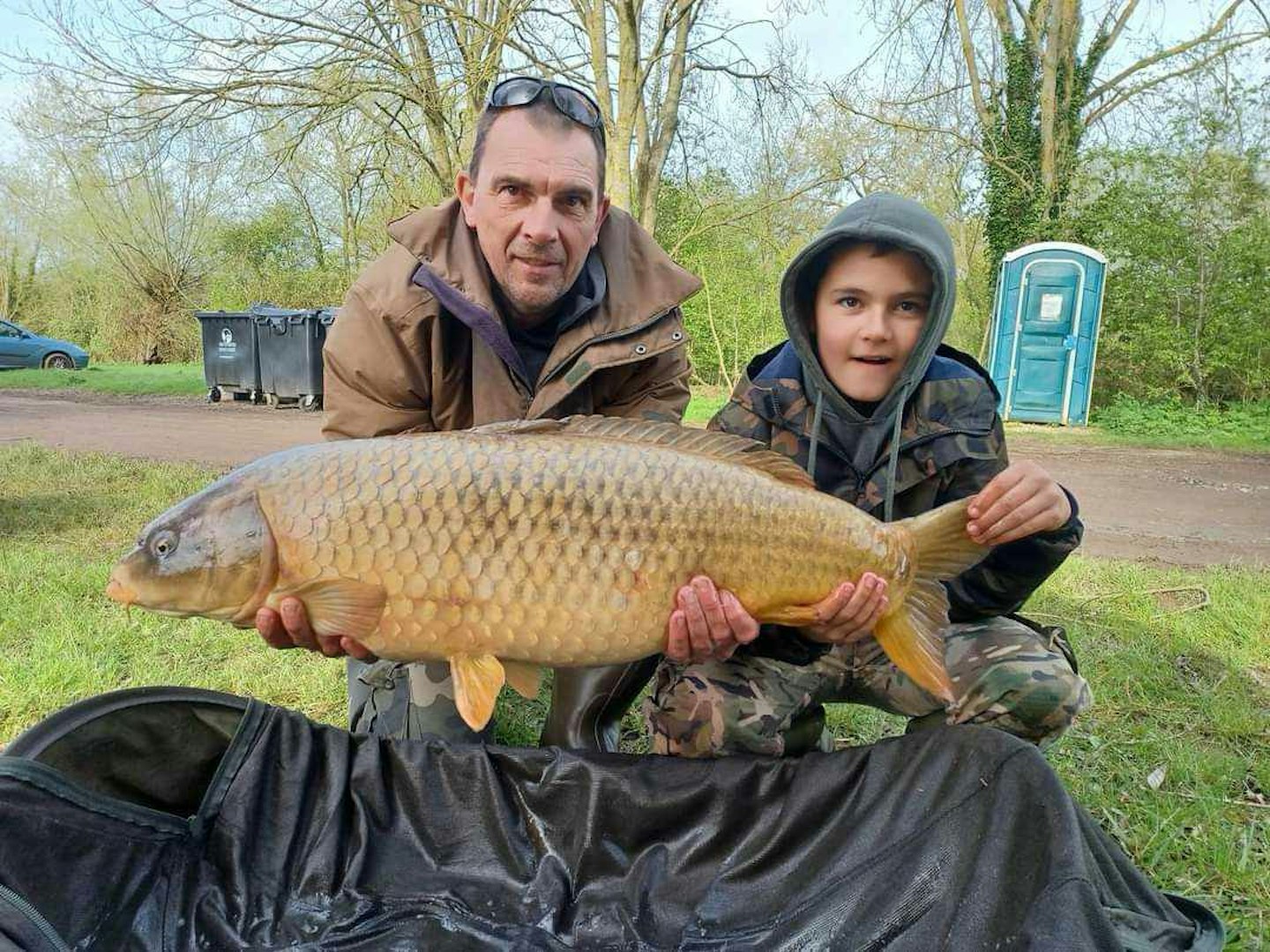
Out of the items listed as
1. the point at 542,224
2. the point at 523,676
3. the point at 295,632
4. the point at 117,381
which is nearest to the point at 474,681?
the point at 523,676

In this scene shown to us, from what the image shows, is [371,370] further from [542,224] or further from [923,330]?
[923,330]

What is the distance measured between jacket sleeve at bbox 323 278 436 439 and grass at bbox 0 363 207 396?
8351 mm

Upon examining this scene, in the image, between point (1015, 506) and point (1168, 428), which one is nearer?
point (1015, 506)

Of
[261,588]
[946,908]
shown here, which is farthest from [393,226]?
[946,908]

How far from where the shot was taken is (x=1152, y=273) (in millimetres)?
7652

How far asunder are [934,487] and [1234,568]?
6.42 feet

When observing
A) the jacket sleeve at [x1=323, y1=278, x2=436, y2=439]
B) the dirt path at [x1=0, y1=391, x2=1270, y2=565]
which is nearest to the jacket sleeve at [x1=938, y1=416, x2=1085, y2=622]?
the jacket sleeve at [x1=323, y1=278, x2=436, y2=439]

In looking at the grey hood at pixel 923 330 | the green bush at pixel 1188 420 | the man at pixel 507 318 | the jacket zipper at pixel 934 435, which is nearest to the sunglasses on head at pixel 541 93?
the man at pixel 507 318

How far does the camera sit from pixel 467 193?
164 centimetres

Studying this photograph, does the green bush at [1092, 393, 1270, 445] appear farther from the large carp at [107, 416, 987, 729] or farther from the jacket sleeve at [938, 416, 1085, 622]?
the large carp at [107, 416, 987, 729]

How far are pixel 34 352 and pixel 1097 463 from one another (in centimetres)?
1383

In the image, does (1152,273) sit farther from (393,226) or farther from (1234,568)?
(393,226)

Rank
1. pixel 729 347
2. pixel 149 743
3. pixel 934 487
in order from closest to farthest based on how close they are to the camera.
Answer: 1. pixel 149 743
2. pixel 934 487
3. pixel 729 347

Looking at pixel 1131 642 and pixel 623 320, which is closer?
pixel 623 320
